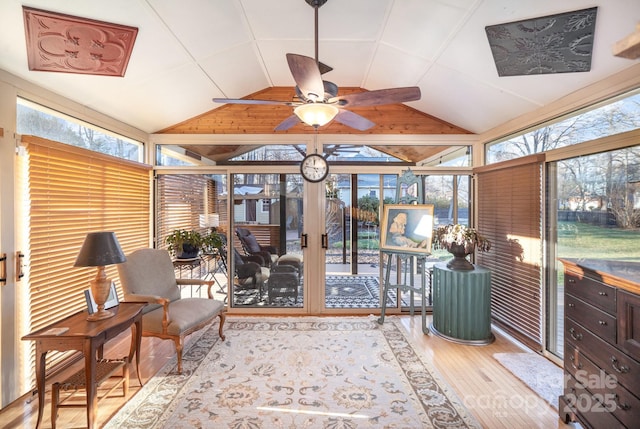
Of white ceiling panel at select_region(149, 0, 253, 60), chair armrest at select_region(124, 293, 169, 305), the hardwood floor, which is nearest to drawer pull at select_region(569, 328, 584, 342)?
the hardwood floor

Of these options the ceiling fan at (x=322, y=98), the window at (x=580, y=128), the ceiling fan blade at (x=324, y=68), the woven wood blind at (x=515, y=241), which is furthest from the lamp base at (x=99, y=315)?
the window at (x=580, y=128)

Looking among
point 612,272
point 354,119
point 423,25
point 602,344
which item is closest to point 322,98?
point 354,119

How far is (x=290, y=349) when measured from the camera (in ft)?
9.79

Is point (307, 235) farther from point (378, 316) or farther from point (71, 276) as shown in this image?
point (71, 276)

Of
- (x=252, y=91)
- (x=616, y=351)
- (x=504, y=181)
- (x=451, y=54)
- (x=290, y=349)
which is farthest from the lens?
(x=252, y=91)

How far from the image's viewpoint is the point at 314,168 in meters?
3.90

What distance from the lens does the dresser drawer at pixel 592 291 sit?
158 centimetres

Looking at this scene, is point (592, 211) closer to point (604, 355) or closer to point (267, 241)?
point (604, 355)

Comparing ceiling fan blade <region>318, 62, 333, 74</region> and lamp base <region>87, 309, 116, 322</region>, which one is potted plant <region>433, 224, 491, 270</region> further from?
lamp base <region>87, 309, 116, 322</region>

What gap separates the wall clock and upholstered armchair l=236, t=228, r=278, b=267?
1109 mm

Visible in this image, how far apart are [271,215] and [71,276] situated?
2.18 meters

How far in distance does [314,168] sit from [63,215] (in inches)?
105

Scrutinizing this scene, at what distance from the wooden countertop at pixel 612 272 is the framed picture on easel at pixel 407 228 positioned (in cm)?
152

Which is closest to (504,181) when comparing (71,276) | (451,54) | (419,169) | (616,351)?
(419,169)
